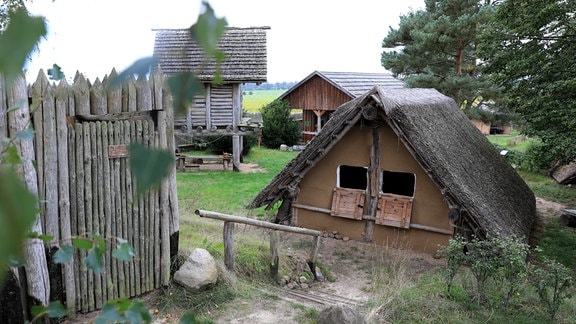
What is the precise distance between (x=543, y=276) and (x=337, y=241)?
5.35 metres

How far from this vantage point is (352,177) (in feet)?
Result: 42.7

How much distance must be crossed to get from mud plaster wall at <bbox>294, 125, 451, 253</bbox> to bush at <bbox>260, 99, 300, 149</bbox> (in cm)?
1730

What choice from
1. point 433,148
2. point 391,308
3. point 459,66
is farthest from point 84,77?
point 459,66

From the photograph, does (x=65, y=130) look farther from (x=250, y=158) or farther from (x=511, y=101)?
(x=250, y=158)

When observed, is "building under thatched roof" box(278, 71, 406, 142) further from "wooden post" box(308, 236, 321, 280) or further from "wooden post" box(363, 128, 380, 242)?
"wooden post" box(308, 236, 321, 280)

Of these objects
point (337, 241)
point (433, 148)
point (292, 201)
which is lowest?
point (337, 241)

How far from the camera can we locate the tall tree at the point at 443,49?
20.4m

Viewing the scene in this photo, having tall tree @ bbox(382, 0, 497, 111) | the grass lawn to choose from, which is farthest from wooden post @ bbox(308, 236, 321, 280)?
tall tree @ bbox(382, 0, 497, 111)

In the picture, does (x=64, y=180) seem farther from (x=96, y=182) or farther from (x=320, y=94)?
(x=320, y=94)

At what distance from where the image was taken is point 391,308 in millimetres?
6398

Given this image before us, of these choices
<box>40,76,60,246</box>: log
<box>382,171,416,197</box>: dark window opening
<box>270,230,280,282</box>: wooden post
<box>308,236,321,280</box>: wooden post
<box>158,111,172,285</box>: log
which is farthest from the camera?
<box>382,171,416,197</box>: dark window opening

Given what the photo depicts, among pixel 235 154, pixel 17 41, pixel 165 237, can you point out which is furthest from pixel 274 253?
pixel 235 154

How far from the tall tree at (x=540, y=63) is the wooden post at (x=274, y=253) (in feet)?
20.0

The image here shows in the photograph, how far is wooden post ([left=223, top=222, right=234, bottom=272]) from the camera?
736 cm
